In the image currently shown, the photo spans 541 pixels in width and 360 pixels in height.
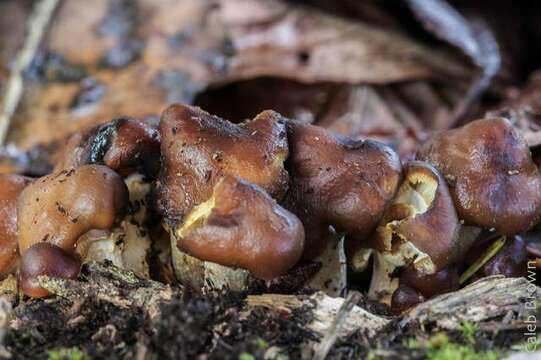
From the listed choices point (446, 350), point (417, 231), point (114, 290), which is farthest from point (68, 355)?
point (417, 231)

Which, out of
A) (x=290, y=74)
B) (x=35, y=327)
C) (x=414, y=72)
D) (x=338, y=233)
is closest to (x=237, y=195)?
(x=338, y=233)

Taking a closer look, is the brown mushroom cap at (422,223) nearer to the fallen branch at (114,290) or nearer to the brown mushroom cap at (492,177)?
the brown mushroom cap at (492,177)

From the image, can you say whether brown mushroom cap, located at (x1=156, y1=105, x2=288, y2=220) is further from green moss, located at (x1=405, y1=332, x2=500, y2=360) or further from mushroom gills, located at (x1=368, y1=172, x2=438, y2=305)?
green moss, located at (x1=405, y1=332, x2=500, y2=360)

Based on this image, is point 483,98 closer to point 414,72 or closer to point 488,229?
point 414,72

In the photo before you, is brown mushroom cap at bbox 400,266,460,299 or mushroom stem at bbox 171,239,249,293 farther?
brown mushroom cap at bbox 400,266,460,299

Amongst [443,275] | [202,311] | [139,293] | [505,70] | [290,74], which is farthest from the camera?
[505,70]

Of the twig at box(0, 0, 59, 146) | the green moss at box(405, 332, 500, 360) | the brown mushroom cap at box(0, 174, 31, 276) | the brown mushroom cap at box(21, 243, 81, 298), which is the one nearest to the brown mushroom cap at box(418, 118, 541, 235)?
the green moss at box(405, 332, 500, 360)
